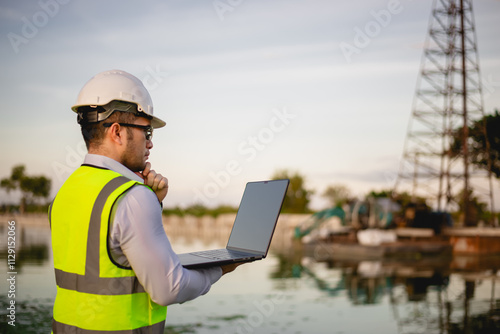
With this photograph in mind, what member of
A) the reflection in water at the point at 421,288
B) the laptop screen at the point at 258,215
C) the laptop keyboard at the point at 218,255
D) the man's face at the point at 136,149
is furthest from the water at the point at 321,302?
the man's face at the point at 136,149

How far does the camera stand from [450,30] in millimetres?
28484

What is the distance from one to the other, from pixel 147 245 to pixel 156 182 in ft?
1.36

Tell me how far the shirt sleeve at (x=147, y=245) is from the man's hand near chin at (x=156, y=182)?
31 cm

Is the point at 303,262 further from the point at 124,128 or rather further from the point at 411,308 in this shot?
the point at 124,128

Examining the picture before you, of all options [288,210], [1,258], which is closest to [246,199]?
[1,258]

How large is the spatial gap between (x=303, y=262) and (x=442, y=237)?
10005 millimetres

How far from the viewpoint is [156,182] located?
199cm

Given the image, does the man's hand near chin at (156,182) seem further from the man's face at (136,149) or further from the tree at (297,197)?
the tree at (297,197)

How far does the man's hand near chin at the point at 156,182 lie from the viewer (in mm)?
1991

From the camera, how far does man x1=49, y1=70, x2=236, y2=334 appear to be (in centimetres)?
164

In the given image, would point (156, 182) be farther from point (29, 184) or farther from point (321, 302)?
point (29, 184)

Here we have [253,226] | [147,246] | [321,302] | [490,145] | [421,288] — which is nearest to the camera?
[147,246]

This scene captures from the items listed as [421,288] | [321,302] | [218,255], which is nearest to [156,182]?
[218,255]

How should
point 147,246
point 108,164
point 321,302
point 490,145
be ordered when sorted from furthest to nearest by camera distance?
1. point 490,145
2. point 321,302
3. point 108,164
4. point 147,246
